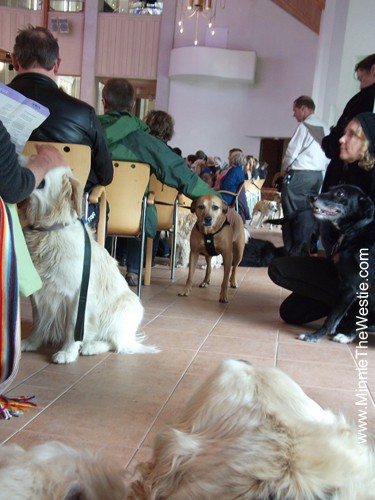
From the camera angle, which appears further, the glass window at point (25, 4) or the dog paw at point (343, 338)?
the glass window at point (25, 4)

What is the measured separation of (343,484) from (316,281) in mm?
2828

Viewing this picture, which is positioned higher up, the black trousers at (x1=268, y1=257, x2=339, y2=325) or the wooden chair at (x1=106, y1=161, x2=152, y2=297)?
the wooden chair at (x1=106, y1=161, x2=152, y2=297)

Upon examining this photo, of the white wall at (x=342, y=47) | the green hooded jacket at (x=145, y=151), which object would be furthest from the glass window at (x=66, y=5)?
the green hooded jacket at (x=145, y=151)

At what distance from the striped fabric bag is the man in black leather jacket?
1372mm

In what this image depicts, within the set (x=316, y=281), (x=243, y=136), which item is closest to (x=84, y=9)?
(x=243, y=136)

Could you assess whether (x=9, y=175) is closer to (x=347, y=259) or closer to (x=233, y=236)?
(x=347, y=259)

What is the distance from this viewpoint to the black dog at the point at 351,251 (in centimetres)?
304

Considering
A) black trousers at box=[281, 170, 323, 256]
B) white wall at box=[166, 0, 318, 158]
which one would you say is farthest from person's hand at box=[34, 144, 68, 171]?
white wall at box=[166, 0, 318, 158]

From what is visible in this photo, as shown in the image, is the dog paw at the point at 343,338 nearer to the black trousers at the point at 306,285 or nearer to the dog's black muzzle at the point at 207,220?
the black trousers at the point at 306,285

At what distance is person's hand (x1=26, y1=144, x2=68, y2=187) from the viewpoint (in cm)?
177

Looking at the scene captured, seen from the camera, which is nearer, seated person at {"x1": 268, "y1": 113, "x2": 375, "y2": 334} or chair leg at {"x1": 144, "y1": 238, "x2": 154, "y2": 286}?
seated person at {"x1": 268, "y1": 113, "x2": 375, "y2": 334}

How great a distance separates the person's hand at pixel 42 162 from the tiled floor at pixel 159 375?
817mm

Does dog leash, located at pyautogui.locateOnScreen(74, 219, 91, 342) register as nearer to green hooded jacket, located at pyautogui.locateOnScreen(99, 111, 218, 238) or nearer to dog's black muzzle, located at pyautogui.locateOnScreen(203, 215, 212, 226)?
green hooded jacket, located at pyautogui.locateOnScreen(99, 111, 218, 238)

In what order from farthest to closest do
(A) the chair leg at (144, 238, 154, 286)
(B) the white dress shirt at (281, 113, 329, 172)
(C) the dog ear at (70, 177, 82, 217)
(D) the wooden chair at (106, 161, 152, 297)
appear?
(B) the white dress shirt at (281, 113, 329, 172) < (A) the chair leg at (144, 238, 154, 286) < (D) the wooden chair at (106, 161, 152, 297) < (C) the dog ear at (70, 177, 82, 217)
